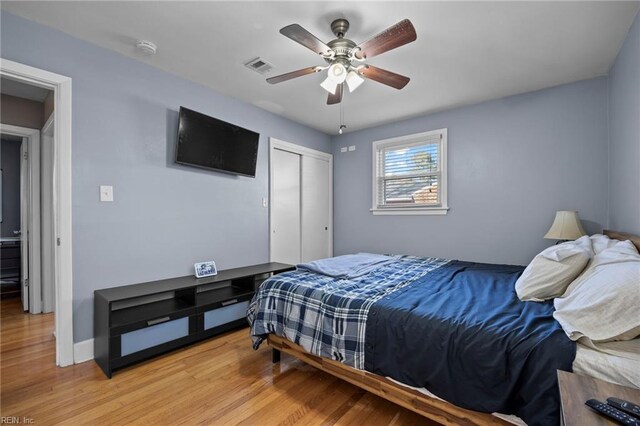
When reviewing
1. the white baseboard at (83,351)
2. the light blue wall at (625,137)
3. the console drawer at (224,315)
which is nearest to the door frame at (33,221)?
the white baseboard at (83,351)

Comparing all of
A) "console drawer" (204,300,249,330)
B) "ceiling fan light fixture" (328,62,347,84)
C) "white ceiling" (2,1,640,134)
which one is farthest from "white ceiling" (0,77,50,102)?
"ceiling fan light fixture" (328,62,347,84)

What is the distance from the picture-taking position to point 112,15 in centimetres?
207

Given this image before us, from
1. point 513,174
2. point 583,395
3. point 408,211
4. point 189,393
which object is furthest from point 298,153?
point 583,395

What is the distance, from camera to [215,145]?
125 inches

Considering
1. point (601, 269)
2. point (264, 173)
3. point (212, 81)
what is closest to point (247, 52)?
point (212, 81)

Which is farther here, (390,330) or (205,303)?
(205,303)

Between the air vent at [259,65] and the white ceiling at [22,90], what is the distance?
7.31 feet

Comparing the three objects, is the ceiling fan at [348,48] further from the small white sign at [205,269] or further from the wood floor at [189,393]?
the wood floor at [189,393]

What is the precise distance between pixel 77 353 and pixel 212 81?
272cm

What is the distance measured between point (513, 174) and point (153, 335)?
156 inches

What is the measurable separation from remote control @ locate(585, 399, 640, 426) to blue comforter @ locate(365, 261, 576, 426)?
38 cm

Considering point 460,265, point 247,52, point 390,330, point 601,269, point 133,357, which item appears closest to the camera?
point 601,269

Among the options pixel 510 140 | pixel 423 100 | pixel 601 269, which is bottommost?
pixel 601 269

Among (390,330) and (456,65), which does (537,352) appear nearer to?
(390,330)
